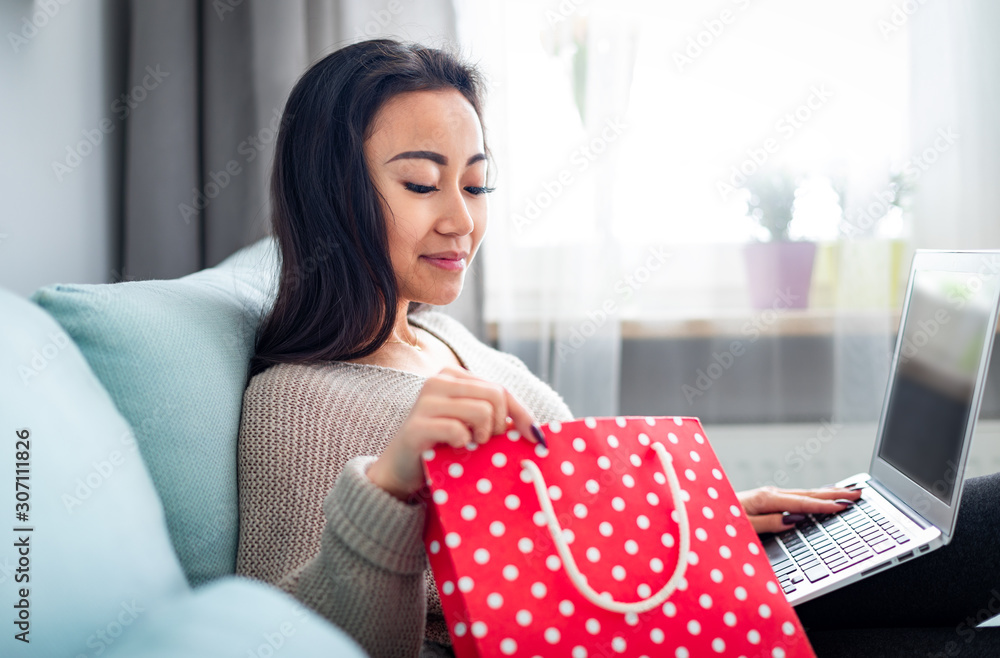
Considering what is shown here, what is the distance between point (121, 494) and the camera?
465 mm

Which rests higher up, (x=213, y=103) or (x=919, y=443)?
(x=213, y=103)

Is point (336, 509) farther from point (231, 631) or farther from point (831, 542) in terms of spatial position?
point (831, 542)

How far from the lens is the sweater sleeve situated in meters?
0.54

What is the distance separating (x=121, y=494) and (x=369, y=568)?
7.8 inches

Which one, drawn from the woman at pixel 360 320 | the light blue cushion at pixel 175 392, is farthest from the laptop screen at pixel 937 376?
the light blue cushion at pixel 175 392

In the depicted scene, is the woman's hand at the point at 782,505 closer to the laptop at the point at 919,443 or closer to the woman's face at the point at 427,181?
the laptop at the point at 919,443

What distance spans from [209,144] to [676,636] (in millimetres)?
1453

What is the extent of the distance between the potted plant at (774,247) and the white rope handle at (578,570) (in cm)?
128

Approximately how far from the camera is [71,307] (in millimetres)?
581

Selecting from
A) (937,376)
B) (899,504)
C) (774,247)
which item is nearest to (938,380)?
(937,376)

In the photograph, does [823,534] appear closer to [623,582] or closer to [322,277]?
[623,582]

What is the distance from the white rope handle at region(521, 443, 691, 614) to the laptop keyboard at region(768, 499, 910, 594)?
0.27 metres

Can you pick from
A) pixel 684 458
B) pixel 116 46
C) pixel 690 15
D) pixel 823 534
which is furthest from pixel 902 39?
pixel 116 46

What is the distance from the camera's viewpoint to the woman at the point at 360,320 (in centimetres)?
59
